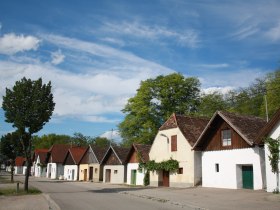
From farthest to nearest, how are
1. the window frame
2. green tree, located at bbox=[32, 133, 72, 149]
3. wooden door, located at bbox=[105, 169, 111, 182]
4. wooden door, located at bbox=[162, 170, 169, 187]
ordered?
green tree, located at bbox=[32, 133, 72, 149], wooden door, located at bbox=[105, 169, 111, 182], wooden door, located at bbox=[162, 170, 169, 187], the window frame

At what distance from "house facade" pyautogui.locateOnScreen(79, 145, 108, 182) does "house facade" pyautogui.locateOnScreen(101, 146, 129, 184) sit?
233 centimetres

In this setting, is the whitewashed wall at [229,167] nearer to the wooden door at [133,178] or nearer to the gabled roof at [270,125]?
the gabled roof at [270,125]

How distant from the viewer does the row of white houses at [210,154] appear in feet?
86.3

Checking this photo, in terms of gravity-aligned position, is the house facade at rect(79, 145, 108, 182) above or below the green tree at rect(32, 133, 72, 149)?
below

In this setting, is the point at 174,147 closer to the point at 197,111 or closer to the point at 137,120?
the point at 137,120

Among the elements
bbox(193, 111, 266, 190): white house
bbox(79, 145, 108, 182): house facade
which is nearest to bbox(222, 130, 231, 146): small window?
bbox(193, 111, 266, 190): white house

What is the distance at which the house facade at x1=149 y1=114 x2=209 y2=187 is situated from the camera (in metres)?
32.9

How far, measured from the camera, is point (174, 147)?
35.7 meters

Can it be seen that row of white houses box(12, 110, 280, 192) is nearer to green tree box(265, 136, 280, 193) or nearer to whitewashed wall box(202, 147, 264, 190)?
whitewashed wall box(202, 147, 264, 190)

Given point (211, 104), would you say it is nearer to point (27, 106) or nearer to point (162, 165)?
point (162, 165)

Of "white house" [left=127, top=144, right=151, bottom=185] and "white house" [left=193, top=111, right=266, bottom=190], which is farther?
"white house" [left=127, top=144, right=151, bottom=185]

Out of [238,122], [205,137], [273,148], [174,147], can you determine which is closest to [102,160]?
[174,147]

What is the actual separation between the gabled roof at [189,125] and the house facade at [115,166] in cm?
1279

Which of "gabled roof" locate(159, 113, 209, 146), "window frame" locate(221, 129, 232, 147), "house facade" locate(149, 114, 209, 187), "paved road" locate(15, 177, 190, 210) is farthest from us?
"gabled roof" locate(159, 113, 209, 146)
